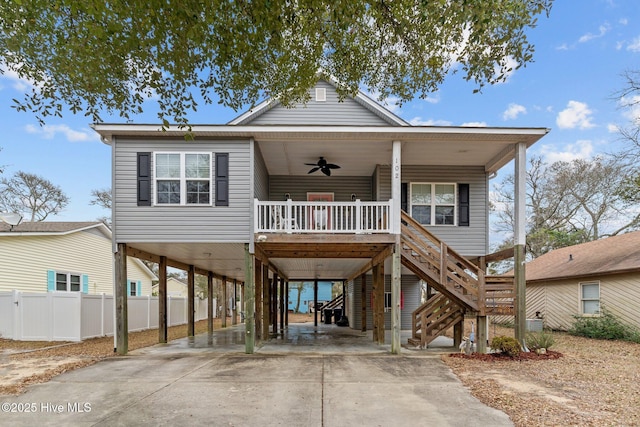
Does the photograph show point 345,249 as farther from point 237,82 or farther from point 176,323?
point 176,323

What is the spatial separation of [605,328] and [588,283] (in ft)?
7.46

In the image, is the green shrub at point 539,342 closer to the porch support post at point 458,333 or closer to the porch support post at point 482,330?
the porch support post at point 482,330

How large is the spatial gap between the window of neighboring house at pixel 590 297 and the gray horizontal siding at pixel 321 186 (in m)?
8.80

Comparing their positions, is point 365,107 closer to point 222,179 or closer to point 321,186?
point 321,186

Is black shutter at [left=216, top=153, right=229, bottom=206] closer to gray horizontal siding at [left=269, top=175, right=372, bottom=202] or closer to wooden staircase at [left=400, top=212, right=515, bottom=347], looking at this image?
gray horizontal siding at [left=269, top=175, right=372, bottom=202]

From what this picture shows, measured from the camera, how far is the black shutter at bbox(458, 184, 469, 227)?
11.8 m

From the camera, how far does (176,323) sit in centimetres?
2058

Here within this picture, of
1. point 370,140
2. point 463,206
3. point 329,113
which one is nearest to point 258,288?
→ point 370,140

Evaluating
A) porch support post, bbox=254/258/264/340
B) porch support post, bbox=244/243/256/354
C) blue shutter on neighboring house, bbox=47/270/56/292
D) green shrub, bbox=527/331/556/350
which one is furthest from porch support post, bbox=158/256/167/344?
green shrub, bbox=527/331/556/350

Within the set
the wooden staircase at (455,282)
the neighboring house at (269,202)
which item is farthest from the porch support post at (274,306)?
the wooden staircase at (455,282)

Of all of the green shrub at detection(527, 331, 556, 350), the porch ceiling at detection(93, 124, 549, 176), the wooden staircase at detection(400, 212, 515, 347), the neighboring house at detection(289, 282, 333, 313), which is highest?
the porch ceiling at detection(93, 124, 549, 176)

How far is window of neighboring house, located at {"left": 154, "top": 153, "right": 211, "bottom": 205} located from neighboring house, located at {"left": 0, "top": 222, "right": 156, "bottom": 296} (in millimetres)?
6195

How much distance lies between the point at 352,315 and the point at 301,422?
13.5 meters

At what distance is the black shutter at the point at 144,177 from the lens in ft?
31.4
